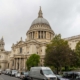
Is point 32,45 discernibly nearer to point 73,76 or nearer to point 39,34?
point 39,34

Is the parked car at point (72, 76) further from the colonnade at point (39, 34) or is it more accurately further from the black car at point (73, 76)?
the colonnade at point (39, 34)

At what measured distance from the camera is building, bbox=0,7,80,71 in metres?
81.8

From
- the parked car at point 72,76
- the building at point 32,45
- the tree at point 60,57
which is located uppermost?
the building at point 32,45

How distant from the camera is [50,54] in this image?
44750mm

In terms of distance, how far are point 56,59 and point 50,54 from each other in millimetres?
2071

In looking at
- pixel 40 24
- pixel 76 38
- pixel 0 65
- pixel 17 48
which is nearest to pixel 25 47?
pixel 17 48

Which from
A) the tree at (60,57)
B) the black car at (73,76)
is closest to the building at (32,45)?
the tree at (60,57)

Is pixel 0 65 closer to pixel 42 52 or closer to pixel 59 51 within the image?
pixel 42 52

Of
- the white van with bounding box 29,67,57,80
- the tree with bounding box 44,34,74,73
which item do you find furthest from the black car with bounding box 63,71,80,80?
the tree with bounding box 44,34,74,73

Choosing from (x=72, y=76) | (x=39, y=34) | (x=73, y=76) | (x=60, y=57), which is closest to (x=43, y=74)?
(x=72, y=76)

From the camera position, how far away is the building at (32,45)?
8175cm

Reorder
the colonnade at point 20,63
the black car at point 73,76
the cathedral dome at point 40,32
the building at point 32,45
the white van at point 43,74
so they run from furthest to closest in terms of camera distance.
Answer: the cathedral dome at point 40,32 → the building at point 32,45 → the colonnade at point 20,63 → the white van at point 43,74 → the black car at point 73,76

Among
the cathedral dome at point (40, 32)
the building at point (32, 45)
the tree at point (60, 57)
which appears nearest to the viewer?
the tree at point (60, 57)

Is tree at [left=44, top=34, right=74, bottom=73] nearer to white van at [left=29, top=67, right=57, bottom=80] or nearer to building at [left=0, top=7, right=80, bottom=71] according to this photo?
white van at [left=29, top=67, right=57, bottom=80]
